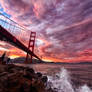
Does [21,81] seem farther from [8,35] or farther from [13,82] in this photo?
[8,35]

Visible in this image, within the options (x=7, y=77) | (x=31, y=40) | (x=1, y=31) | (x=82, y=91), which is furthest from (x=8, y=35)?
(x=31, y=40)

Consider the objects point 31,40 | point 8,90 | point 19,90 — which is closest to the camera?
point 8,90

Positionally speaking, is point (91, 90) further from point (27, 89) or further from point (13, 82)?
point (13, 82)

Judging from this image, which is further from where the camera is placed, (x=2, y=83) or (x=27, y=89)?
(x=27, y=89)

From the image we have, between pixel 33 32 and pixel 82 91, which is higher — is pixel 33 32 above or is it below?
above

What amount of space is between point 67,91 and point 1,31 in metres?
10.2

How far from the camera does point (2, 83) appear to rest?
3.49 m

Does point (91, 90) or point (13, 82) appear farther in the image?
point (91, 90)

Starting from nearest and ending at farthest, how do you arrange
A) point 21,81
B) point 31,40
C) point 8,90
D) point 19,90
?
point 8,90
point 19,90
point 21,81
point 31,40

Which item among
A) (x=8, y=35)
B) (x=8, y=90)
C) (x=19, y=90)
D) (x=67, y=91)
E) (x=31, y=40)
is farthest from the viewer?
(x=31, y=40)

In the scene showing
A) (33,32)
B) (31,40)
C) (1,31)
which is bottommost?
(1,31)

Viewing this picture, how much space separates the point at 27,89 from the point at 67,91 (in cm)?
519

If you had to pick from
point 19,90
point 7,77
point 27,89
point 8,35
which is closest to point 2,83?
point 7,77

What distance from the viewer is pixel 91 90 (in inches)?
314
